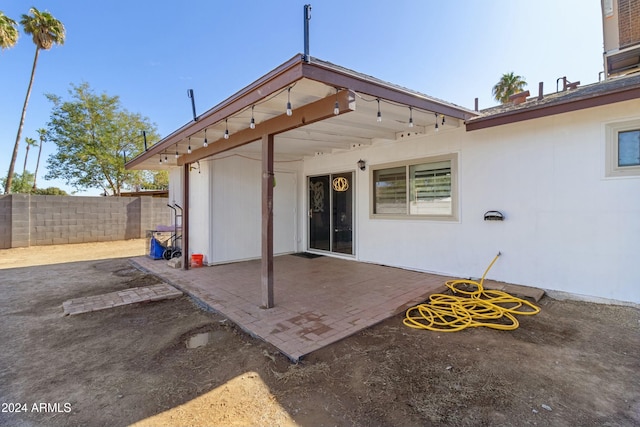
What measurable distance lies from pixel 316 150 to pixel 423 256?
3376mm

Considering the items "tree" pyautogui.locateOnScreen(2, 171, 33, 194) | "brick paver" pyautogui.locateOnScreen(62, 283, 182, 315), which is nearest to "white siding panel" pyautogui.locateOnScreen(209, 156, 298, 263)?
"brick paver" pyautogui.locateOnScreen(62, 283, 182, 315)

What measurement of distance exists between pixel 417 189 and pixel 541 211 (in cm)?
196

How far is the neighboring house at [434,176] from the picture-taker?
337 centimetres

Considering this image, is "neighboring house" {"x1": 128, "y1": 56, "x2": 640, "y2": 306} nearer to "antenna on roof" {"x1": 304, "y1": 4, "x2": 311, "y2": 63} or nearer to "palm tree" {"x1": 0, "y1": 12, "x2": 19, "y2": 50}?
"antenna on roof" {"x1": 304, "y1": 4, "x2": 311, "y2": 63}

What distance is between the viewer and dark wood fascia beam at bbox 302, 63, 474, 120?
2396 millimetres

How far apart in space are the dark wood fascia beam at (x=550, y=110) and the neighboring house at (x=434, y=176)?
13 millimetres

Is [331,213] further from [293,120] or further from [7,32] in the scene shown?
[7,32]

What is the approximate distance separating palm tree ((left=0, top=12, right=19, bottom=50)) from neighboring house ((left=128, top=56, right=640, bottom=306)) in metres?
10.0

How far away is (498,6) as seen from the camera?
592 cm

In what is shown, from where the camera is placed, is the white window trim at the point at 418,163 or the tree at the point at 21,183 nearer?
the white window trim at the point at 418,163

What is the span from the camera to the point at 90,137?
15.0 m

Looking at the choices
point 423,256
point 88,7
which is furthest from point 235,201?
point 88,7

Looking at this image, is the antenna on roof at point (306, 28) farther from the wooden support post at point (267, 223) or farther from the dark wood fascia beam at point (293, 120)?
the wooden support post at point (267, 223)

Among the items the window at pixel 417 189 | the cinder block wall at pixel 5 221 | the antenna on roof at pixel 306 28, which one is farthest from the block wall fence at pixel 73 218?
the antenna on roof at pixel 306 28
